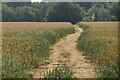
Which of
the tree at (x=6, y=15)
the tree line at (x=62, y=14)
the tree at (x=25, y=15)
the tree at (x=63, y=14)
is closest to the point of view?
the tree at (x=63, y=14)

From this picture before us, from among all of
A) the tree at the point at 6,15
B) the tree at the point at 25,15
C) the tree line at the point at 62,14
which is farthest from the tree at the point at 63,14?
the tree at the point at 6,15

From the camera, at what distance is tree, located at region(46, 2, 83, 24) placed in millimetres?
80938

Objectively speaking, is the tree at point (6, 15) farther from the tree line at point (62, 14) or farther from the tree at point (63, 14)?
the tree at point (63, 14)

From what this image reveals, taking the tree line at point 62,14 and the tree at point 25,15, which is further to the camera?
the tree at point 25,15

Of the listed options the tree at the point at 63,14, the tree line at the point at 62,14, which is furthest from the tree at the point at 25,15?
the tree at the point at 63,14

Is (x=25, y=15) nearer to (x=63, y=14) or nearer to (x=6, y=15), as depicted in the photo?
(x=6, y=15)

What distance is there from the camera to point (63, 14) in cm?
8150

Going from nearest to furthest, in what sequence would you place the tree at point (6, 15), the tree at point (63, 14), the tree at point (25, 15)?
the tree at point (63, 14), the tree at point (6, 15), the tree at point (25, 15)

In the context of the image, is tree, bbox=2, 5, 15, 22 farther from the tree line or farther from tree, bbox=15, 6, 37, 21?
tree, bbox=15, 6, 37, 21

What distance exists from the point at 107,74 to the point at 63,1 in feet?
263

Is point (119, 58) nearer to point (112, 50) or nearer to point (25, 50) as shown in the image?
point (112, 50)

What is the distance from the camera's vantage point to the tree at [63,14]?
266 ft

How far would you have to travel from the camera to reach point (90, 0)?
127m

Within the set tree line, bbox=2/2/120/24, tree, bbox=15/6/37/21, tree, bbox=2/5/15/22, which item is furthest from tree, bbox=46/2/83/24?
tree, bbox=2/5/15/22
